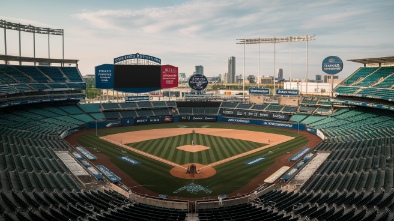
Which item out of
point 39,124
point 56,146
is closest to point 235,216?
point 56,146

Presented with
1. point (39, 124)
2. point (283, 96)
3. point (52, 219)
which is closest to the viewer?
point (52, 219)

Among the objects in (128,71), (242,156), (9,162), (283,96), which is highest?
(128,71)

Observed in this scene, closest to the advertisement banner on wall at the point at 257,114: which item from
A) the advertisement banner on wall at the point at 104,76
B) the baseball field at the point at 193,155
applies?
the baseball field at the point at 193,155

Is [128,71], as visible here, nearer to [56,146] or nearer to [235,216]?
[56,146]

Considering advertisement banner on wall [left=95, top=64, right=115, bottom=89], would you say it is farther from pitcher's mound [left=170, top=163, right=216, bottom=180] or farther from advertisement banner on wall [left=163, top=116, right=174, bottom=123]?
pitcher's mound [left=170, top=163, right=216, bottom=180]

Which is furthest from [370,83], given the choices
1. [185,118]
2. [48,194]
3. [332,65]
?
[48,194]

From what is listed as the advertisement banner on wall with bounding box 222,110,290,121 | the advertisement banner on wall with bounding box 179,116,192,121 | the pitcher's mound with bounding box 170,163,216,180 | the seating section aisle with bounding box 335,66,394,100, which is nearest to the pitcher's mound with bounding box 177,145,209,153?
the pitcher's mound with bounding box 170,163,216,180
